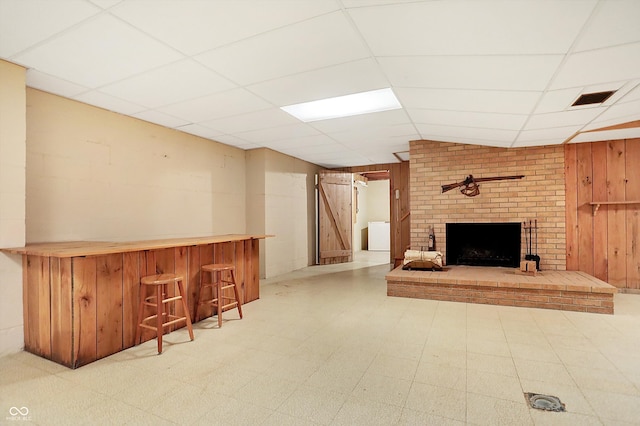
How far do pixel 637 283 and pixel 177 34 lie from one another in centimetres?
677

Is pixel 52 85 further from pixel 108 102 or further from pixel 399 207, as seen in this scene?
pixel 399 207

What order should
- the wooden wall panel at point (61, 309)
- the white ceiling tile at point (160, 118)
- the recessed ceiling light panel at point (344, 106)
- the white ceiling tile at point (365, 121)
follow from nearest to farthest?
the wooden wall panel at point (61, 309)
the recessed ceiling light panel at point (344, 106)
the white ceiling tile at point (160, 118)
the white ceiling tile at point (365, 121)

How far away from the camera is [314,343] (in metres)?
3.04

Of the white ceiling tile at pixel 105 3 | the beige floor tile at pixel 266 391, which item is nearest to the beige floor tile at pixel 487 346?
the beige floor tile at pixel 266 391

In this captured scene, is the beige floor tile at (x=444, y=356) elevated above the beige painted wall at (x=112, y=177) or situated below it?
below

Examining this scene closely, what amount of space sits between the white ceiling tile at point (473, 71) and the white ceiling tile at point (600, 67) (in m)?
0.11

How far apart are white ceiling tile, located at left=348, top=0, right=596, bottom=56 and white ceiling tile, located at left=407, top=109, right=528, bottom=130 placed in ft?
4.94

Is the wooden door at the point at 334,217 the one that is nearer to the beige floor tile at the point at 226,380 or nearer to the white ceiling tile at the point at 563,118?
the white ceiling tile at the point at 563,118

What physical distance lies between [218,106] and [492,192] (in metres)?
4.41

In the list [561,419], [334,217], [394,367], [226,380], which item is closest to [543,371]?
[561,419]

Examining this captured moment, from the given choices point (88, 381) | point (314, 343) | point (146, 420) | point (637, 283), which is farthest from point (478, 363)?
point (637, 283)

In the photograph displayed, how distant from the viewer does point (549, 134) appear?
4441 mm

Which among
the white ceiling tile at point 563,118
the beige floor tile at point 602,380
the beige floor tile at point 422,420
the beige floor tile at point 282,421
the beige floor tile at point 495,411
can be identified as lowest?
the beige floor tile at point 602,380

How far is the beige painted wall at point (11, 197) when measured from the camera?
272cm
